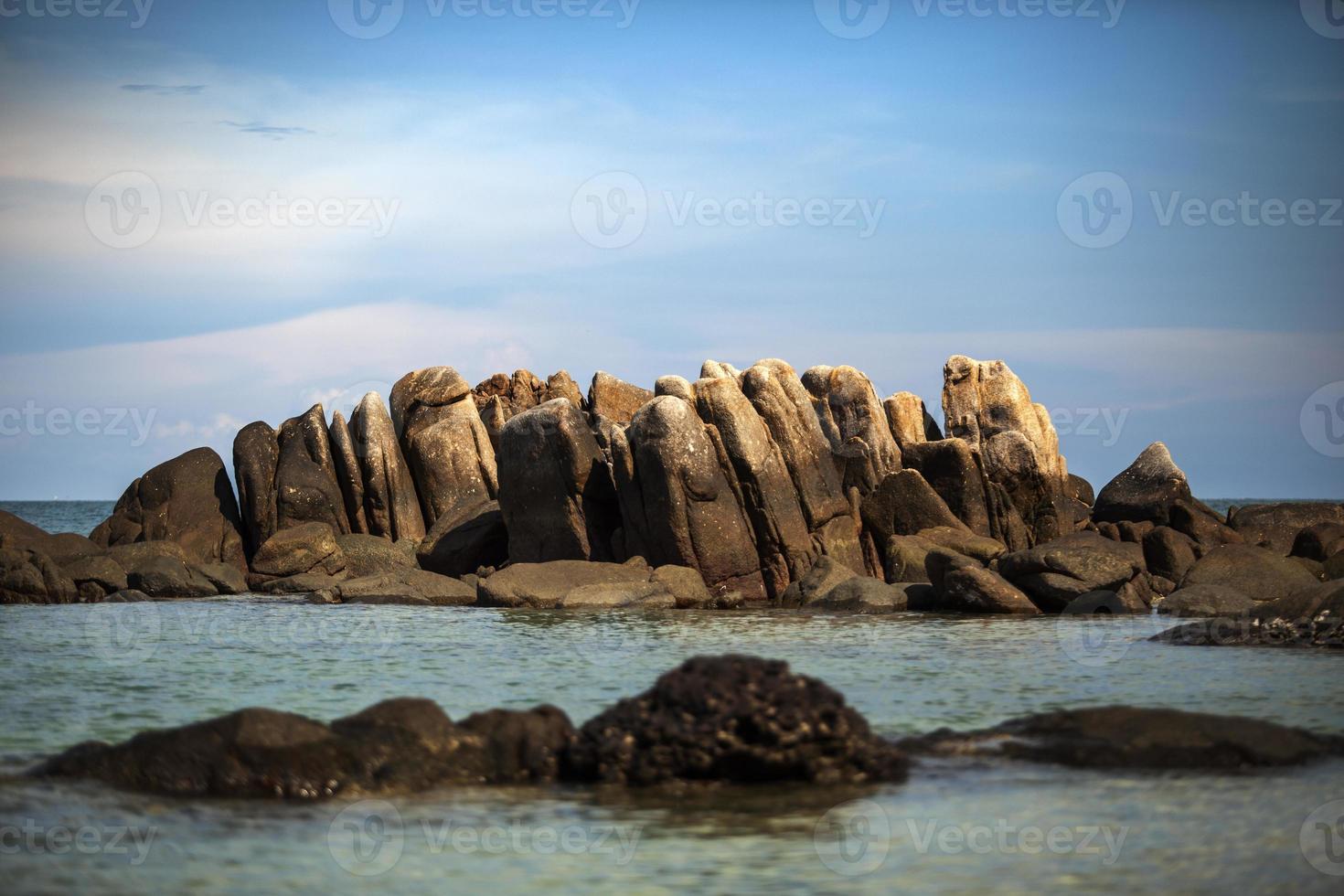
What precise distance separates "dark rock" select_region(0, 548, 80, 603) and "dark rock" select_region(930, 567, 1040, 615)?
19.9 meters

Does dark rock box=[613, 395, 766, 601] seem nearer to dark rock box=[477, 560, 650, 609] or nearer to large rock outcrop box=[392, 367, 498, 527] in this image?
dark rock box=[477, 560, 650, 609]

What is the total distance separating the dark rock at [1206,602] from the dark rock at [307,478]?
22.3 meters

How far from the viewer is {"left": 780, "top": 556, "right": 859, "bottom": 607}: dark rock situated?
29.6 metres

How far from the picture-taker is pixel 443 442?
3938 centimetres

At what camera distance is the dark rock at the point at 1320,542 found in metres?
32.0

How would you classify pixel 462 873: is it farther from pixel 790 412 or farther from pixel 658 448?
pixel 790 412

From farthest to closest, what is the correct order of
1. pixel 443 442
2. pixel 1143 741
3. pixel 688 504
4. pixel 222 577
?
pixel 443 442 → pixel 222 577 → pixel 688 504 → pixel 1143 741

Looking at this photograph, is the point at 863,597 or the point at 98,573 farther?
the point at 98,573

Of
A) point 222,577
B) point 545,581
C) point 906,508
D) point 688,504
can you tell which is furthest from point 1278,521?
point 222,577

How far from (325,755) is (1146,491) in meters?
31.5
